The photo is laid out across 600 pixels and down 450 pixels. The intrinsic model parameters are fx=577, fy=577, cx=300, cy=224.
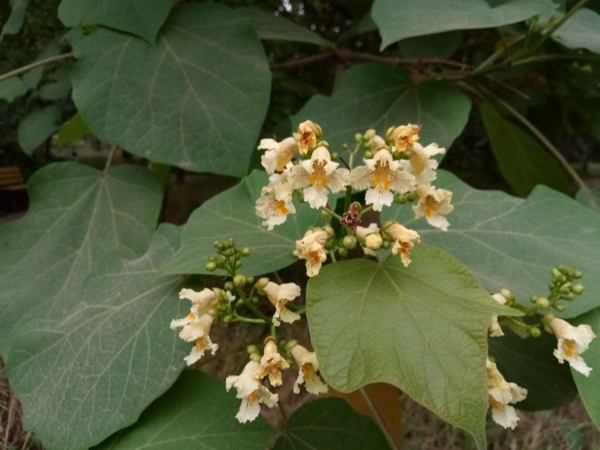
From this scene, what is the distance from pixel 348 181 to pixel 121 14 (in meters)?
0.54

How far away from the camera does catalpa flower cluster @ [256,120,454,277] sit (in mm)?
593

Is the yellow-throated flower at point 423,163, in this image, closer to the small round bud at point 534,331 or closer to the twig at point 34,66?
the small round bud at point 534,331

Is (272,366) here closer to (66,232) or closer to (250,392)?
(250,392)

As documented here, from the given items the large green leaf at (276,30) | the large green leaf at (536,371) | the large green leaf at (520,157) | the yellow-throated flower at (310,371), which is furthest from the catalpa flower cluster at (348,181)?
the large green leaf at (520,157)

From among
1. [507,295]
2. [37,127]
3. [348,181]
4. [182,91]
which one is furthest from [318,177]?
[37,127]

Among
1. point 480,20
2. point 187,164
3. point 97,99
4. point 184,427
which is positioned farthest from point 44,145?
point 480,20

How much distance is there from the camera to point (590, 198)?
3.49ft

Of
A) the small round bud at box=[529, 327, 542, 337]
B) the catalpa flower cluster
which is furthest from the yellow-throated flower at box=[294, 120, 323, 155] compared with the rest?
the small round bud at box=[529, 327, 542, 337]

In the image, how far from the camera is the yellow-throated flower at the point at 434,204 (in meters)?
0.65

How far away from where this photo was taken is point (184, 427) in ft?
2.31

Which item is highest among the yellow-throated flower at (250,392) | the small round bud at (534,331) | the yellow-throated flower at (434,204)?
the yellow-throated flower at (434,204)

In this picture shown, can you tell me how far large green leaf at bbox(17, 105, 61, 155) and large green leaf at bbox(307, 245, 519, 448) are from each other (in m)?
0.75

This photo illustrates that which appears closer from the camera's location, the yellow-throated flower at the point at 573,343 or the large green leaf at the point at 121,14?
the yellow-throated flower at the point at 573,343

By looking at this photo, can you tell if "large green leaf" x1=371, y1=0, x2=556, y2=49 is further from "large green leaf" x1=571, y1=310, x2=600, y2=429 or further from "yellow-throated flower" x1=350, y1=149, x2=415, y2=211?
"large green leaf" x1=571, y1=310, x2=600, y2=429
